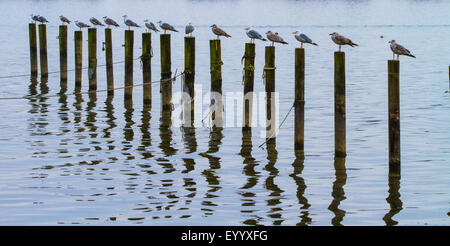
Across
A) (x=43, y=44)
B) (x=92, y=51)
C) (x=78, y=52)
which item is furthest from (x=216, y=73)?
(x=43, y=44)

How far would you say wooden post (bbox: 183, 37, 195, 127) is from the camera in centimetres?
2134

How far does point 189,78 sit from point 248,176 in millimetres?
6257

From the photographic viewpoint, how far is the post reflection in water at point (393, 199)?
1302cm

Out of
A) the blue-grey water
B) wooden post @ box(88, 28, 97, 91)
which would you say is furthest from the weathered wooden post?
wooden post @ box(88, 28, 97, 91)

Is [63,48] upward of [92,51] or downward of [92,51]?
upward

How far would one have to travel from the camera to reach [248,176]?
16062 mm

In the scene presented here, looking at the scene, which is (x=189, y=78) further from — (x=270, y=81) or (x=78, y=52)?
(x=78, y=52)

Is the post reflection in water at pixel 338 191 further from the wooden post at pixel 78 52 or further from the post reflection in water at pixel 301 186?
the wooden post at pixel 78 52

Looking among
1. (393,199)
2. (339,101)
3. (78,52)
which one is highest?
(78,52)

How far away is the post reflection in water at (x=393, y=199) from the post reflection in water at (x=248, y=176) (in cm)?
204

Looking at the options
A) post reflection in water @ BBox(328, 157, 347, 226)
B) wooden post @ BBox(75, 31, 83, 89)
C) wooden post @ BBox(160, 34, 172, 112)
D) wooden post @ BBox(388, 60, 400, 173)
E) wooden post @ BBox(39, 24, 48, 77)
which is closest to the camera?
post reflection in water @ BBox(328, 157, 347, 226)

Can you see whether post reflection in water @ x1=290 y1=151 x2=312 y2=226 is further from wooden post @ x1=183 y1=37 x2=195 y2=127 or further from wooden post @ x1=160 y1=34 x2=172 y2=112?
wooden post @ x1=160 y1=34 x2=172 y2=112

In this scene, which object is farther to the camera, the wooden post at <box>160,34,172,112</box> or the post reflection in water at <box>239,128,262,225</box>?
the wooden post at <box>160,34,172,112</box>

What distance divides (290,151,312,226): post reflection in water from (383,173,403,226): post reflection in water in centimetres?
124
